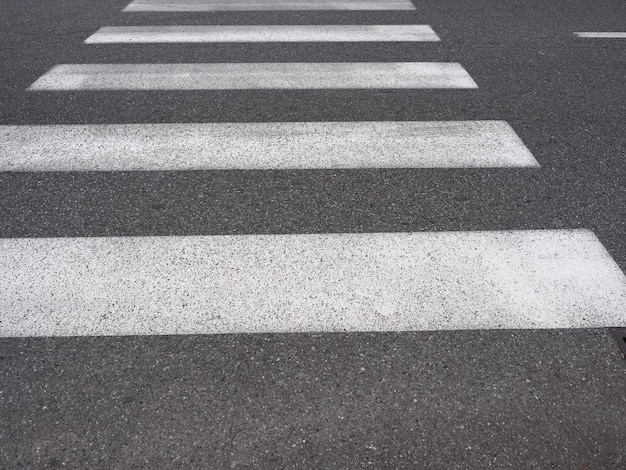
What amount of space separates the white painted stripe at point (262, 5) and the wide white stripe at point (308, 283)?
208 inches

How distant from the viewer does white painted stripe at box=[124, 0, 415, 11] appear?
8.10 m

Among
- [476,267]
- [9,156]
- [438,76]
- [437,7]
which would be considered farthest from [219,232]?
[437,7]

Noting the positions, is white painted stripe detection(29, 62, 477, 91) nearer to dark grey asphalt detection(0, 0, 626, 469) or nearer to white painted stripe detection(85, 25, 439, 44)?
dark grey asphalt detection(0, 0, 626, 469)

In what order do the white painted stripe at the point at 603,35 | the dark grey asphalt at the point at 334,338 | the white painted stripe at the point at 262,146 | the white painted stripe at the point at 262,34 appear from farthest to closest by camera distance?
1. the white painted stripe at the point at 603,35
2. the white painted stripe at the point at 262,34
3. the white painted stripe at the point at 262,146
4. the dark grey asphalt at the point at 334,338

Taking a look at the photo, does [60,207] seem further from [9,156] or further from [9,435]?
[9,435]

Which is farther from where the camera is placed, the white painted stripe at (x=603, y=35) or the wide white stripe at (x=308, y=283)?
the white painted stripe at (x=603, y=35)

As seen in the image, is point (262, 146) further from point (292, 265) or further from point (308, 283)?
point (308, 283)

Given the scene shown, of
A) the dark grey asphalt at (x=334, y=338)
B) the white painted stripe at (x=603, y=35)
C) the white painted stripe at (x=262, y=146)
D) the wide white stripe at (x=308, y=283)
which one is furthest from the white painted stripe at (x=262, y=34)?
the wide white stripe at (x=308, y=283)

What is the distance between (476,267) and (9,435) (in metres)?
2.30

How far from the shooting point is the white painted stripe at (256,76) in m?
5.68

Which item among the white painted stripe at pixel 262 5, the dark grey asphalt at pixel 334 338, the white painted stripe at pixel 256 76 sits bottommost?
the dark grey asphalt at pixel 334 338

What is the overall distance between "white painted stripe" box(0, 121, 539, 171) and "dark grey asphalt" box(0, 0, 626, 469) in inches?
5.7

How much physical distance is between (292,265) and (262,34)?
14.3 feet

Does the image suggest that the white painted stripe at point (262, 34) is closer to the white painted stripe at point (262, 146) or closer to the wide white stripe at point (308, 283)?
the white painted stripe at point (262, 146)
